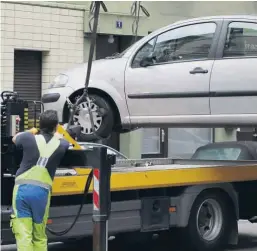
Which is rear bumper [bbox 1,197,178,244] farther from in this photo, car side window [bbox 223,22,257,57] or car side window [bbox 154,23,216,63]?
car side window [bbox 223,22,257,57]

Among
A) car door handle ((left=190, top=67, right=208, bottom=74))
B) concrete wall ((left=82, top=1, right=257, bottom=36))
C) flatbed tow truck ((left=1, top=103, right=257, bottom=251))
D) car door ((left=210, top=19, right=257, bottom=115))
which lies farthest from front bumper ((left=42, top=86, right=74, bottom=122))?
concrete wall ((left=82, top=1, right=257, bottom=36))

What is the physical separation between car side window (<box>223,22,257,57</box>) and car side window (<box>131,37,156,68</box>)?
96 cm

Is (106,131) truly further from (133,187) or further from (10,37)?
(10,37)

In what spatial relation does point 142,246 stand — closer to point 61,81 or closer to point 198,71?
point 61,81

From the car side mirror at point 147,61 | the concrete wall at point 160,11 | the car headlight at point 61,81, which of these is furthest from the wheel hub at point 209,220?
the concrete wall at point 160,11

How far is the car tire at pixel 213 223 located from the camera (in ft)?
30.7

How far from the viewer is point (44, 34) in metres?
17.0

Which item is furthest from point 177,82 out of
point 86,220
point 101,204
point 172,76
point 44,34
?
point 44,34

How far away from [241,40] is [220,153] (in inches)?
108

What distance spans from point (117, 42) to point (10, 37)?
323 centimetres

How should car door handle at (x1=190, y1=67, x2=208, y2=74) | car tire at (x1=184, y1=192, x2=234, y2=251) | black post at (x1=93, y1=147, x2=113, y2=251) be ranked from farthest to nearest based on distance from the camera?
car tire at (x1=184, y1=192, x2=234, y2=251), car door handle at (x1=190, y1=67, x2=208, y2=74), black post at (x1=93, y1=147, x2=113, y2=251)

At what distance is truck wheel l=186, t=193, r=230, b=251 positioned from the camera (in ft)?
30.8

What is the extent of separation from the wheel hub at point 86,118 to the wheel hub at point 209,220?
1.86 metres

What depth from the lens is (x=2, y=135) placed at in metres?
7.20
